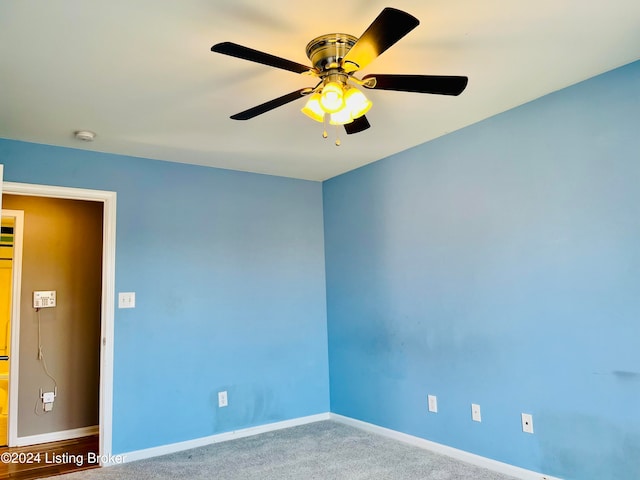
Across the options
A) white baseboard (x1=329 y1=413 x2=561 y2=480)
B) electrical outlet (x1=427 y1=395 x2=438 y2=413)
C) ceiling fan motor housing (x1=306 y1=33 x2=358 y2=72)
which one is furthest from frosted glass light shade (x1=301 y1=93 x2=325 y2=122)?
white baseboard (x1=329 y1=413 x2=561 y2=480)

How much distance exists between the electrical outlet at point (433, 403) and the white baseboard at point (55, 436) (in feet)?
9.65

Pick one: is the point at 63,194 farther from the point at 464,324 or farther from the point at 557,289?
the point at 557,289

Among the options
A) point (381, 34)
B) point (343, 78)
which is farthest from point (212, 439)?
point (381, 34)

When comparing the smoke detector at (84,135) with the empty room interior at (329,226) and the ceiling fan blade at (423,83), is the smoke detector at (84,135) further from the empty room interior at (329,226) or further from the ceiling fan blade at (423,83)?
the ceiling fan blade at (423,83)

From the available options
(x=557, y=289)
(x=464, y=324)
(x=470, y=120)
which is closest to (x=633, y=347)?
(x=557, y=289)

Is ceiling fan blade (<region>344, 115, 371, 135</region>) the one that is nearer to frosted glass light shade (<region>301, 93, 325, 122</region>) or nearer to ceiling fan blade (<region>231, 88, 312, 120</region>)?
frosted glass light shade (<region>301, 93, 325, 122</region>)

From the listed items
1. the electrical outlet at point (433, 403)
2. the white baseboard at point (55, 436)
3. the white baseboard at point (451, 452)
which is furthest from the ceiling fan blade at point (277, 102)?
the white baseboard at point (55, 436)

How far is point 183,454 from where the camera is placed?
3367 millimetres

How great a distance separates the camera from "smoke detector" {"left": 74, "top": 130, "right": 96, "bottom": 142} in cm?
297

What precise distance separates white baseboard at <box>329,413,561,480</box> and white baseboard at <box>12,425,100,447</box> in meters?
2.23

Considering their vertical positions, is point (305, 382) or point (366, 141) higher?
point (366, 141)

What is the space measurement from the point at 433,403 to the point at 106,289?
2.56 m

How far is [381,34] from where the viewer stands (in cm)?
152

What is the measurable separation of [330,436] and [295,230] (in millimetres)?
1851
